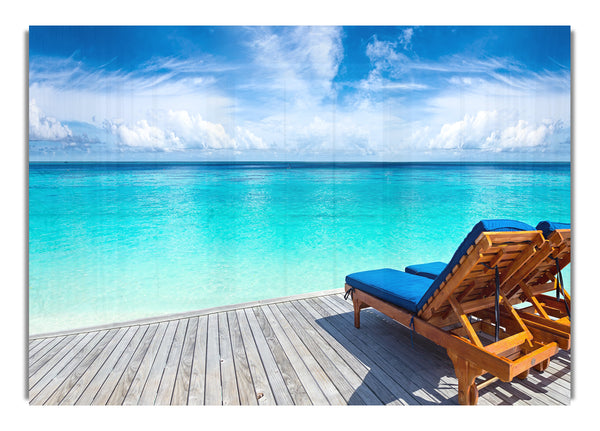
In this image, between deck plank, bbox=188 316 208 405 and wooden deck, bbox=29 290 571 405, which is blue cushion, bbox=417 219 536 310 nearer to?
wooden deck, bbox=29 290 571 405

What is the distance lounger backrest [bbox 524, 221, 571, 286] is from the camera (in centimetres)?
174

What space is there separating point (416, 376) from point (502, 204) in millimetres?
6393

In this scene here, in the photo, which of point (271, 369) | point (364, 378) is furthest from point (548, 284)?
point (271, 369)

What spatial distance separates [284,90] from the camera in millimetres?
3816

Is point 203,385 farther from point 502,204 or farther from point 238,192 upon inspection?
point 502,204

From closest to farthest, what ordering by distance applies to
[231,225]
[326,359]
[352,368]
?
[352,368], [326,359], [231,225]

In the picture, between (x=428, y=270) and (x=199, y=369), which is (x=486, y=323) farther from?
(x=199, y=369)

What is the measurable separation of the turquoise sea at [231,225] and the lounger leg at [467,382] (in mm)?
1423

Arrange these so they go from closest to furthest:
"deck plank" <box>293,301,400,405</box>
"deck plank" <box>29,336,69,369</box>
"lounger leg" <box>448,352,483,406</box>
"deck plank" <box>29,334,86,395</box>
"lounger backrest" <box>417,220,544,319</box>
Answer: "lounger backrest" <box>417,220,544,319</box> < "lounger leg" <box>448,352,483,406</box> < "deck plank" <box>293,301,400,405</box> < "deck plank" <box>29,334,86,395</box> < "deck plank" <box>29,336,69,369</box>

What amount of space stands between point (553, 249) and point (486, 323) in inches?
23.5

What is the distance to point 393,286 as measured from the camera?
2.24 metres

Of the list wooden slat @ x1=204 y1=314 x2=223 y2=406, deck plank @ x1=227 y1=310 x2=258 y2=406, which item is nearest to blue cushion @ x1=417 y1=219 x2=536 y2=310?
deck plank @ x1=227 y1=310 x2=258 y2=406

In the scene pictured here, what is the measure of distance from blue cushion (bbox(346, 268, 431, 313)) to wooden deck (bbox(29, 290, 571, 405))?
375 millimetres
